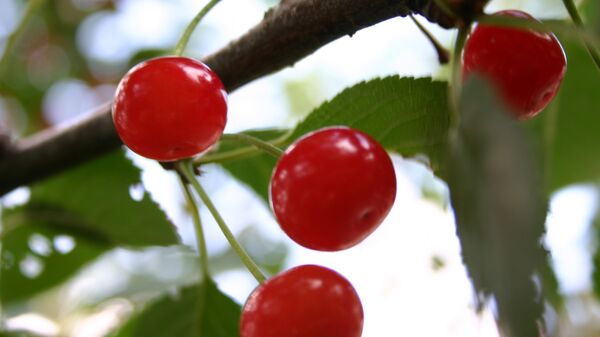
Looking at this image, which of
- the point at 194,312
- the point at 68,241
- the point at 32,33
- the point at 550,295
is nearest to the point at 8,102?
the point at 32,33

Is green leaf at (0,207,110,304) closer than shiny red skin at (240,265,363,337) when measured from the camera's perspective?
No

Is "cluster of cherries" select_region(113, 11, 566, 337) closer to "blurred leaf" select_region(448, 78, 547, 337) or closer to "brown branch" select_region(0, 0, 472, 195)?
"brown branch" select_region(0, 0, 472, 195)

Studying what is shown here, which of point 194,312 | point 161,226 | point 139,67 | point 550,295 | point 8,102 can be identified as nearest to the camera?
point 550,295

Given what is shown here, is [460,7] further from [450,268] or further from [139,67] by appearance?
[450,268]

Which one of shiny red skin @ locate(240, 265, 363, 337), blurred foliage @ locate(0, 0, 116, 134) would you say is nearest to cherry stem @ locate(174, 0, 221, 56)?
shiny red skin @ locate(240, 265, 363, 337)

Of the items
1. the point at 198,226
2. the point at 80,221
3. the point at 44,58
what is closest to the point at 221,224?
the point at 198,226
